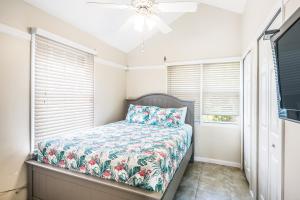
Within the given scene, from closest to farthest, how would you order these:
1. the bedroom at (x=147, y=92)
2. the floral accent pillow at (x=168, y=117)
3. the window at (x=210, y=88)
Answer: the bedroom at (x=147, y=92)
the floral accent pillow at (x=168, y=117)
the window at (x=210, y=88)

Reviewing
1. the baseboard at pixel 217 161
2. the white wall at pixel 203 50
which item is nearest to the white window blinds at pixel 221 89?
the white wall at pixel 203 50

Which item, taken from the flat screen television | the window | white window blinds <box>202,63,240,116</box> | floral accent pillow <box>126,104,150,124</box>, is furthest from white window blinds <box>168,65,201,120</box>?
the flat screen television

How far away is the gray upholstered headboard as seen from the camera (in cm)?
349

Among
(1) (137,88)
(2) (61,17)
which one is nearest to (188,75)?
(1) (137,88)

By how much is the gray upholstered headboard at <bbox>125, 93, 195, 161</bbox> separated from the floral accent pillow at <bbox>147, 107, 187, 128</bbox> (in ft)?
0.57

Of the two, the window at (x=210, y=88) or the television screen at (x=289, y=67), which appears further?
the window at (x=210, y=88)

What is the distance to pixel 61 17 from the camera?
252cm

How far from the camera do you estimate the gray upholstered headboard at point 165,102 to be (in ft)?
11.5

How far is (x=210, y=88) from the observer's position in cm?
350

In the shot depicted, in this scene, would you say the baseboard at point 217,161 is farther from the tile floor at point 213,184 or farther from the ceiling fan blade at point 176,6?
the ceiling fan blade at point 176,6

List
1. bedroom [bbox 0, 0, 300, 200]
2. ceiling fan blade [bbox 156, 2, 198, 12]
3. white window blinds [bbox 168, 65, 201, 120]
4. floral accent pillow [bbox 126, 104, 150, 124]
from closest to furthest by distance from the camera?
bedroom [bbox 0, 0, 300, 200] < ceiling fan blade [bbox 156, 2, 198, 12] < floral accent pillow [bbox 126, 104, 150, 124] < white window blinds [bbox 168, 65, 201, 120]

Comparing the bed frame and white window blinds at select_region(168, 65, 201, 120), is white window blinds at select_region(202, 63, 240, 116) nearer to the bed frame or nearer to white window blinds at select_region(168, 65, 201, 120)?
white window blinds at select_region(168, 65, 201, 120)

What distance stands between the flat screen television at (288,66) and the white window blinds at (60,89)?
253 cm

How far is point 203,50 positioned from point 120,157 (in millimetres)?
2827
